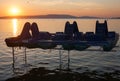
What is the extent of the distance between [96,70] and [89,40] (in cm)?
601

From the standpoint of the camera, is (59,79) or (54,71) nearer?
(59,79)

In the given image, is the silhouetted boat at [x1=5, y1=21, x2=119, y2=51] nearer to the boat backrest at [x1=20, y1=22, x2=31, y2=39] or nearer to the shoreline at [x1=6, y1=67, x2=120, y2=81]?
the boat backrest at [x1=20, y1=22, x2=31, y2=39]

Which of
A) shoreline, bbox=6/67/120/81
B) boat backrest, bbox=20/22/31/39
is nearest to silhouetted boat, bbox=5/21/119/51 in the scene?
boat backrest, bbox=20/22/31/39

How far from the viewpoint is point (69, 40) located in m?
26.3

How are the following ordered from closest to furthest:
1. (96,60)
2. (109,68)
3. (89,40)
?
(89,40) < (109,68) < (96,60)

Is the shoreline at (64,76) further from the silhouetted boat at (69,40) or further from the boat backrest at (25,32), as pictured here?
the boat backrest at (25,32)

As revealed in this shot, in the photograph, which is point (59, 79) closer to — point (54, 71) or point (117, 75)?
point (54, 71)

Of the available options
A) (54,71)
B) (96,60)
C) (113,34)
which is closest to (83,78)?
(54,71)

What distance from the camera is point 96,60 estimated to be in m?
38.7

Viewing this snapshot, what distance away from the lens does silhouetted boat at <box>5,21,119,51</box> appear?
24.9 metres

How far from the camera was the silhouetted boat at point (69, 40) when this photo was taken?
24.9 metres

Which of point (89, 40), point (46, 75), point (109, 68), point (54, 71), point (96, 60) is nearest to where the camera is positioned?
point (89, 40)

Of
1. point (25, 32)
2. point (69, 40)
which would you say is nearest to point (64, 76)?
point (69, 40)

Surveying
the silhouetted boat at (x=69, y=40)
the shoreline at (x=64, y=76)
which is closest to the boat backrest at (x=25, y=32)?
the silhouetted boat at (x=69, y=40)
